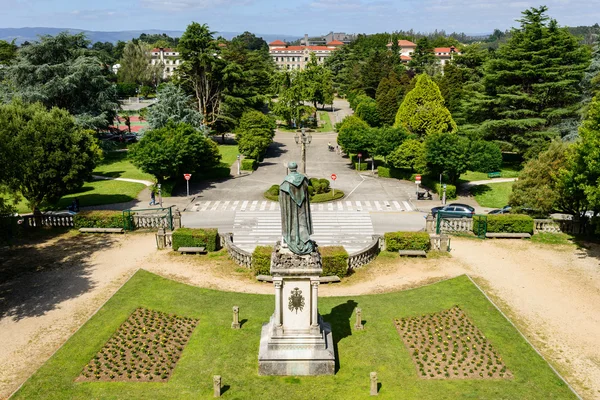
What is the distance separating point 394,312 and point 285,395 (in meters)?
8.24

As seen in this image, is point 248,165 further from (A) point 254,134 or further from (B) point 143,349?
(B) point 143,349

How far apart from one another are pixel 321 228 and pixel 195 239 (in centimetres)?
1050

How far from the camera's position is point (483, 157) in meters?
47.4

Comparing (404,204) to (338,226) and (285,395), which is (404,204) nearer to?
(338,226)

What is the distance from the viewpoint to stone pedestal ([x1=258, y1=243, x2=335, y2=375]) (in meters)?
18.2

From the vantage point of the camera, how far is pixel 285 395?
1752 centimetres

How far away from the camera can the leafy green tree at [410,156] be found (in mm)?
49731

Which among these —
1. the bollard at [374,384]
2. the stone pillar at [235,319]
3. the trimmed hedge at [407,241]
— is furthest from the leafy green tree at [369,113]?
the bollard at [374,384]

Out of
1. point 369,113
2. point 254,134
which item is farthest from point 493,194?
point 369,113

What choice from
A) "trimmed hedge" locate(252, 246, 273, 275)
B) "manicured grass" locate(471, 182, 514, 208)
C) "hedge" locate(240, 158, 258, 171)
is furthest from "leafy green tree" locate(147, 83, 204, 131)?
"trimmed hedge" locate(252, 246, 273, 275)

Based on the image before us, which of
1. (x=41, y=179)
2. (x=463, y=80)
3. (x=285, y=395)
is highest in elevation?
(x=463, y=80)

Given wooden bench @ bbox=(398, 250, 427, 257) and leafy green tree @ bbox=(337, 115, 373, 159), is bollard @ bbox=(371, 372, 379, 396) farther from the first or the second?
leafy green tree @ bbox=(337, 115, 373, 159)

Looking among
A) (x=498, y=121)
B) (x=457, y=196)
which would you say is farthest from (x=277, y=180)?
(x=498, y=121)

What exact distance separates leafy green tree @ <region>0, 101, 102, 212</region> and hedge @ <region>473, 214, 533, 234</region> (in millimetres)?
30305
